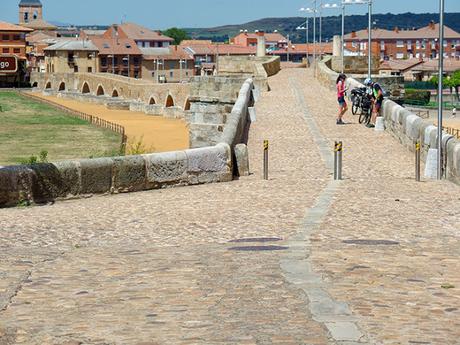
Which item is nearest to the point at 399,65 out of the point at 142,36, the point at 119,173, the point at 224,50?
the point at 224,50

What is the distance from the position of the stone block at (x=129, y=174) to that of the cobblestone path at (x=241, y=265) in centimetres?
36

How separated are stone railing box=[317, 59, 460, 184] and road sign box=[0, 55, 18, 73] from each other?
8675 millimetres

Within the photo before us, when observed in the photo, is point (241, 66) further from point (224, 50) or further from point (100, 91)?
point (224, 50)

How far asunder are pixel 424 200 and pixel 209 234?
466 centimetres

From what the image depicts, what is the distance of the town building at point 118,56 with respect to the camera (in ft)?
511

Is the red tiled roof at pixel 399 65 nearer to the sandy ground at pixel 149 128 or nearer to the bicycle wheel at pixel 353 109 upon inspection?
the sandy ground at pixel 149 128

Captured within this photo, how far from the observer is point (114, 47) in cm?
15675

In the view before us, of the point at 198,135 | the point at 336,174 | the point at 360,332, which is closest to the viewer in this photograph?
the point at 360,332

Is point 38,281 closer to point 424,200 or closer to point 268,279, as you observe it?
point 268,279

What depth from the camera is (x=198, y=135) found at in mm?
36438

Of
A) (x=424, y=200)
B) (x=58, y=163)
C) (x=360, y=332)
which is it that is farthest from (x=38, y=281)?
(x=424, y=200)

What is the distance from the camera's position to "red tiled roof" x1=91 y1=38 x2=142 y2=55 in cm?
15500

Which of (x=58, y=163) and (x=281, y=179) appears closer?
(x=58, y=163)

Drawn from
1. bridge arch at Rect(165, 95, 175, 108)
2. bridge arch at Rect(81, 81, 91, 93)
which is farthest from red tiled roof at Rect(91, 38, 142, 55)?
bridge arch at Rect(165, 95, 175, 108)
